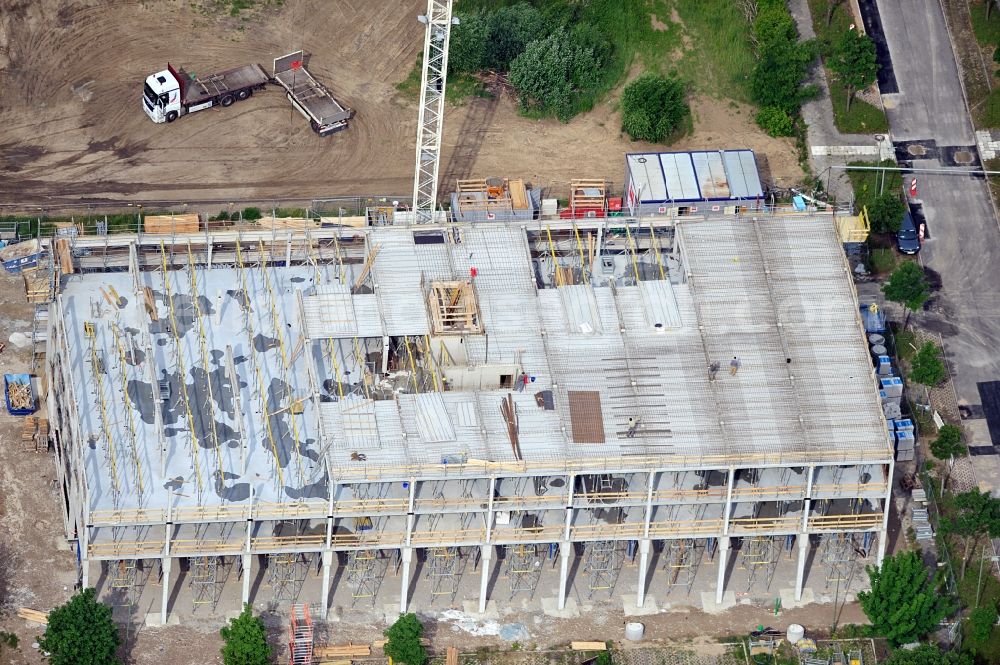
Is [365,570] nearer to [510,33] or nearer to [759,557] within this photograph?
[759,557]

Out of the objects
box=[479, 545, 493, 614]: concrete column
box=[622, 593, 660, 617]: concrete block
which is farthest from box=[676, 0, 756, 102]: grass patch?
box=[479, 545, 493, 614]: concrete column

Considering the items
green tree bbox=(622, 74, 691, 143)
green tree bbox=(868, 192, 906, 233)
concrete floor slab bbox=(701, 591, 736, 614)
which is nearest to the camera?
concrete floor slab bbox=(701, 591, 736, 614)

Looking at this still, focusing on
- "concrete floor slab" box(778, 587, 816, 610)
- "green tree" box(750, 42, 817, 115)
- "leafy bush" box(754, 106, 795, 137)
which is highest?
"green tree" box(750, 42, 817, 115)

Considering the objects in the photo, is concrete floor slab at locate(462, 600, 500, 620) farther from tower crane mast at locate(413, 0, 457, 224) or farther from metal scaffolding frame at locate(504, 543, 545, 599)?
tower crane mast at locate(413, 0, 457, 224)

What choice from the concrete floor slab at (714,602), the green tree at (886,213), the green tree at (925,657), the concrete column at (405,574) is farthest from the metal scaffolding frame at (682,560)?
the green tree at (886,213)

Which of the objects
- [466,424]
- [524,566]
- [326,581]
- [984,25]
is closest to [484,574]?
[524,566]

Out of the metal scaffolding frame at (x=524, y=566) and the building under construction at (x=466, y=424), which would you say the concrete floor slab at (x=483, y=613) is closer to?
the building under construction at (x=466, y=424)

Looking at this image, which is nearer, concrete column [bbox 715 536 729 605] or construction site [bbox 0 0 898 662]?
construction site [bbox 0 0 898 662]
